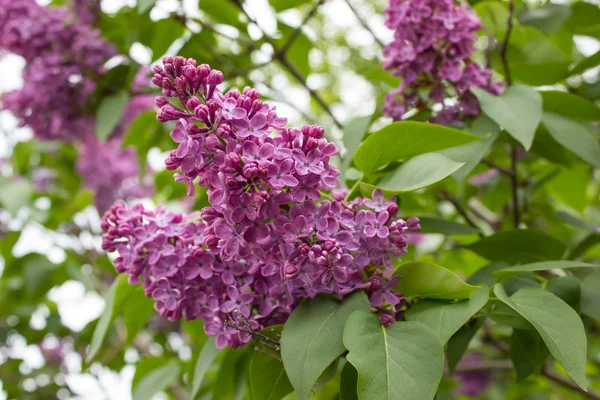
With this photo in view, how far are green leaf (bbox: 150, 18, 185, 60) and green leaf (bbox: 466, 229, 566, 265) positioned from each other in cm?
133

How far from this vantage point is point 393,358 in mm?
956

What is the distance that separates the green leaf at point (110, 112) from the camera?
82.3 inches

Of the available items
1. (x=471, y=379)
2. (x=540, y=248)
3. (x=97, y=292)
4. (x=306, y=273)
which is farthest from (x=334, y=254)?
(x=471, y=379)

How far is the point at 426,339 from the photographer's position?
0.98 meters

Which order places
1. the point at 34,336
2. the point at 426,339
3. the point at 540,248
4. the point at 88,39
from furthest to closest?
the point at 34,336
the point at 88,39
the point at 540,248
the point at 426,339

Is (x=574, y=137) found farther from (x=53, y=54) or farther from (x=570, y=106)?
(x=53, y=54)

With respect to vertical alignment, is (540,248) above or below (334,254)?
below

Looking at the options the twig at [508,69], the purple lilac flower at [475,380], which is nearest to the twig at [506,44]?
the twig at [508,69]

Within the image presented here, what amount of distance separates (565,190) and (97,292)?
92.6 inches

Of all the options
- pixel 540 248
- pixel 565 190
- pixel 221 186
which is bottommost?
pixel 565 190

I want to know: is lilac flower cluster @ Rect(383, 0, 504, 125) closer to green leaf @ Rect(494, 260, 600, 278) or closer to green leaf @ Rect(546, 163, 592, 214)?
green leaf @ Rect(494, 260, 600, 278)

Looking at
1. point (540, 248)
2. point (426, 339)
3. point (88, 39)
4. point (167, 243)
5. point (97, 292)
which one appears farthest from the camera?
point (97, 292)

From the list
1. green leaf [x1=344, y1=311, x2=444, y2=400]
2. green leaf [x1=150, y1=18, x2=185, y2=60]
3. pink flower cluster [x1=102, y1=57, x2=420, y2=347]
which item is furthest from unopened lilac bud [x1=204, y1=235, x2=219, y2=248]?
green leaf [x1=150, y1=18, x2=185, y2=60]

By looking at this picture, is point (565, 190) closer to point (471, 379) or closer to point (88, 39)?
point (471, 379)
